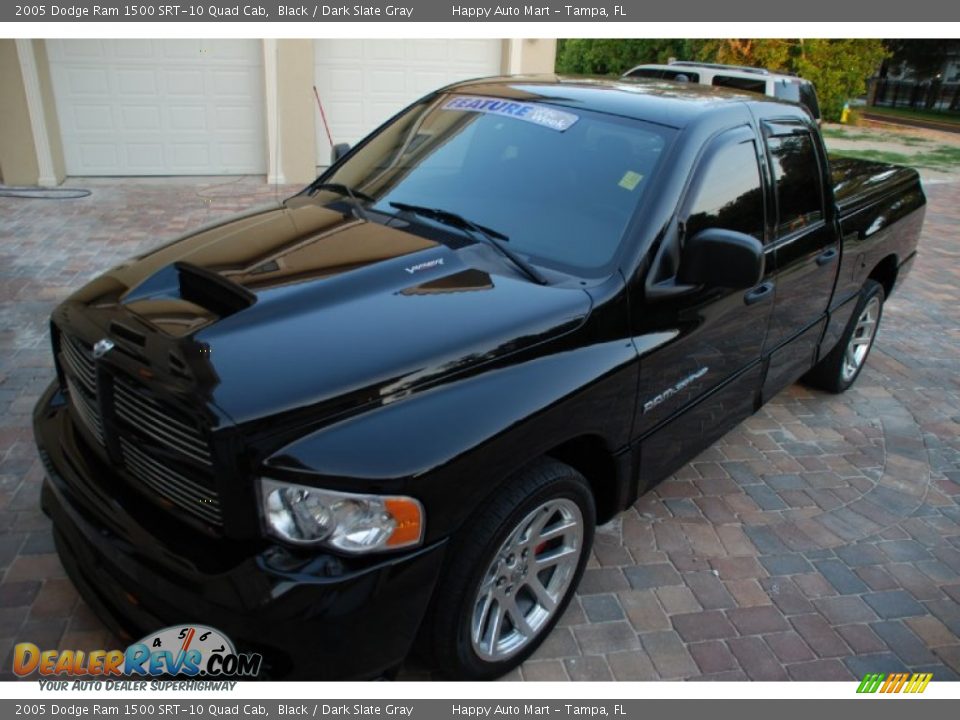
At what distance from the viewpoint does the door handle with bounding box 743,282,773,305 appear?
3.43 metres

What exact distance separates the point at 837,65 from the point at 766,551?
20.6m

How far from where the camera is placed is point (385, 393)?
7.20 feet

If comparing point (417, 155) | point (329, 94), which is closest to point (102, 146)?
point (329, 94)

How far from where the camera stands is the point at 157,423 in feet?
7.23

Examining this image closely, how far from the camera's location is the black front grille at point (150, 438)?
6.93 ft

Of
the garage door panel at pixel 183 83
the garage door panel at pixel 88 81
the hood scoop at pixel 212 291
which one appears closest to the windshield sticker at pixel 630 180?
the hood scoop at pixel 212 291

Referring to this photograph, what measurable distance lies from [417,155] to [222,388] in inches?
73.0

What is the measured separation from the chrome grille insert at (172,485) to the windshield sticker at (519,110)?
212 cm

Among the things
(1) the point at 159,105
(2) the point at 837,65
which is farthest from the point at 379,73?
(2) the point at 837,65

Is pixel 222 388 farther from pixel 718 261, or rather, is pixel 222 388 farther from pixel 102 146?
pixel 102 146

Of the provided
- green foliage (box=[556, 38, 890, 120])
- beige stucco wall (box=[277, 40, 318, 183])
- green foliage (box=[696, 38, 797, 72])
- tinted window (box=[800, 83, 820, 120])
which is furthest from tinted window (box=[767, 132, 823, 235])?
green foliage (box=[696, 38, 797, 72])

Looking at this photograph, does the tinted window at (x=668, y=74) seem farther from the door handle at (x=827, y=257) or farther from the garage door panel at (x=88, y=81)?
the door handle at (x=827, y=257)

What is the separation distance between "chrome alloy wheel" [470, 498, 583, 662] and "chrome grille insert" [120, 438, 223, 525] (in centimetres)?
86

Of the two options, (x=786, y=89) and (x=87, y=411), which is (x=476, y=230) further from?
(x=786, y=89)
